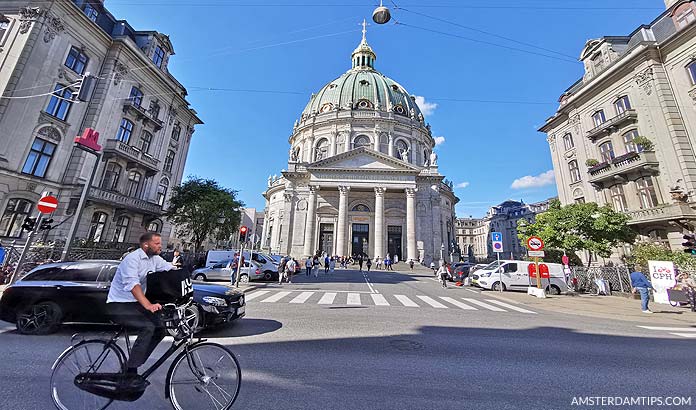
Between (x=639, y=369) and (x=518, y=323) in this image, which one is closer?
(x=639, y=369)

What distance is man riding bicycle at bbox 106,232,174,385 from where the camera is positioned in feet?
9.66

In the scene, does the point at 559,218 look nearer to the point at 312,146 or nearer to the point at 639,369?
the point at 639,369

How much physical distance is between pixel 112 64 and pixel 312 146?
32.8 meters

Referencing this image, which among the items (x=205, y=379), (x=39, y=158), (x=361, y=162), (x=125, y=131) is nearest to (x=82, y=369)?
(x=205, y=379)

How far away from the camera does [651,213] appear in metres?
20.9

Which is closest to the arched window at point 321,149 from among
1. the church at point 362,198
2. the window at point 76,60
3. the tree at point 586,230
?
the church at point 362,198

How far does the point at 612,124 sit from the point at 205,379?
34.6 m

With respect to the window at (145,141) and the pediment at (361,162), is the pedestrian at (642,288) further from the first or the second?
the window at (145,141)

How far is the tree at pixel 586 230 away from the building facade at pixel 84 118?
30.7 m

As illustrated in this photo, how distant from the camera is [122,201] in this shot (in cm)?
2230

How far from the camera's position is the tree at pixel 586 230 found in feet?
66.5

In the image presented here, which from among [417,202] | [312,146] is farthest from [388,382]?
[312,146]

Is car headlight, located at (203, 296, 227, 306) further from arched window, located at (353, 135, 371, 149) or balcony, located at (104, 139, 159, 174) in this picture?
arched window, located at (353, 135, 371, 149)

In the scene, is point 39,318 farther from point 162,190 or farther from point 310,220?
point 310,220
